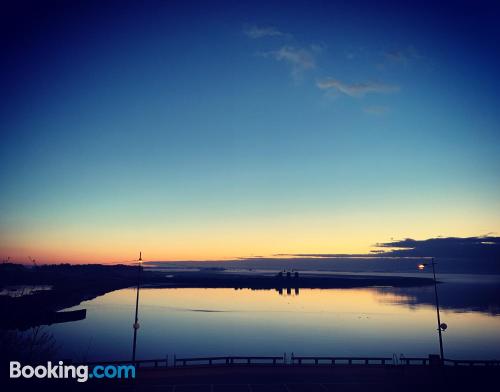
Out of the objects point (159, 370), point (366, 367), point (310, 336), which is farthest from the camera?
point (310, 336)

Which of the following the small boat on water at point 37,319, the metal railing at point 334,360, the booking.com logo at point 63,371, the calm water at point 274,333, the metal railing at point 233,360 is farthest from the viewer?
Result: the small boat on water at point 37,319

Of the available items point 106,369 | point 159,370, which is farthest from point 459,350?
point 106,369

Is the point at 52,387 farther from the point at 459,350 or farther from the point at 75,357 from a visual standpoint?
the point at 459,350

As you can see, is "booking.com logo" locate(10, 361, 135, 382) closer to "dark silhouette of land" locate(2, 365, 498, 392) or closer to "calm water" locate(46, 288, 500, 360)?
"dark silhouette of land" locate(2, 365, 498, 392)

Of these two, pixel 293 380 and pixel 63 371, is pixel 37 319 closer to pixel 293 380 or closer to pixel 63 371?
pixel 63 371

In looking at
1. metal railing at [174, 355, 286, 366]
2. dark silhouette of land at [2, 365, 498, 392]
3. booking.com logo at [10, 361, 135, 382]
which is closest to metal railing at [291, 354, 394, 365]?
dark silhouette of land at [2, 365, 498, 392]

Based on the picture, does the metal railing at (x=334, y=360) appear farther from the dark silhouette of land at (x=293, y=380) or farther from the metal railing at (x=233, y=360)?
the metal railing at (x=233, y=360)

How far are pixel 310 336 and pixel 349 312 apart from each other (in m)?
43.8

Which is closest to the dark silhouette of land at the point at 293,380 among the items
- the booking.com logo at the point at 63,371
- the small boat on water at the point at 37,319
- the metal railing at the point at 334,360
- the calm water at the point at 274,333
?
the booking.com logo at the point at 63,371

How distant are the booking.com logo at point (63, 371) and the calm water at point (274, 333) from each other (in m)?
25.8

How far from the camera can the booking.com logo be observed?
1000 inches

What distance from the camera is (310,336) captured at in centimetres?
7094

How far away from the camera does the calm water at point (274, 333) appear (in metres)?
58.3

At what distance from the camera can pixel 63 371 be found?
28891 mm
